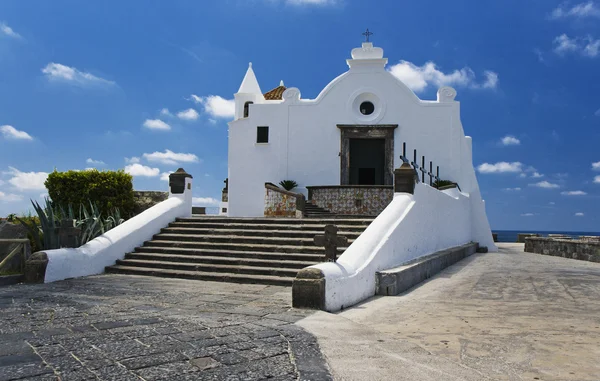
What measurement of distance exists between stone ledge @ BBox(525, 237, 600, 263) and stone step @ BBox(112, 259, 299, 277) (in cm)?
1471

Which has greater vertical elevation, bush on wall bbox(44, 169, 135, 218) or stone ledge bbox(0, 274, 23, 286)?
bush on wall bbox(44, 169, 135, 218)

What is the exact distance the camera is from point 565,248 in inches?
819

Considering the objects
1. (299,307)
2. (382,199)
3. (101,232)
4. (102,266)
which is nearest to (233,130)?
(382,199)

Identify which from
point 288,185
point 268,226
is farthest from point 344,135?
point 268,226

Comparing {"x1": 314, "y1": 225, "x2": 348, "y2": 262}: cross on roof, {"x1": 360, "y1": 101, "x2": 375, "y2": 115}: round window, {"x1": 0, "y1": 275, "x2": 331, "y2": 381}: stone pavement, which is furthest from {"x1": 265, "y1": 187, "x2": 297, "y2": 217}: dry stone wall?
{"x1": 0, "y1": 275, "x2": 331, "y2": 381}: stone pavement

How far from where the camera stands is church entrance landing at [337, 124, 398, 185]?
20.8 meters

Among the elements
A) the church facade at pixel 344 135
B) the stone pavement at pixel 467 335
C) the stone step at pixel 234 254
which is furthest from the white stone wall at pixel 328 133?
the stone pavement at pixel 467 335

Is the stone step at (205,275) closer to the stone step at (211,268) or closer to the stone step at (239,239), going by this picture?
the stone step at (211,268)

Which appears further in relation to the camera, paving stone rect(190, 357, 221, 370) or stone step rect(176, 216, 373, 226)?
stone step rect(176, 216, 373, 226)

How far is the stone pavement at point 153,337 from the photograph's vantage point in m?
3.99

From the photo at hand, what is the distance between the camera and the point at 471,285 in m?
9.97

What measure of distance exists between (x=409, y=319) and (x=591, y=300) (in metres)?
3.85

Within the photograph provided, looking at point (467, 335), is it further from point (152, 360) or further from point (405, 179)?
point (405, 179)

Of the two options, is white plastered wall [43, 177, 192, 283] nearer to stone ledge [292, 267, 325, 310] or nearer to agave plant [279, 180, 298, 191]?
stone ledge [292, 267, 325, 310]
